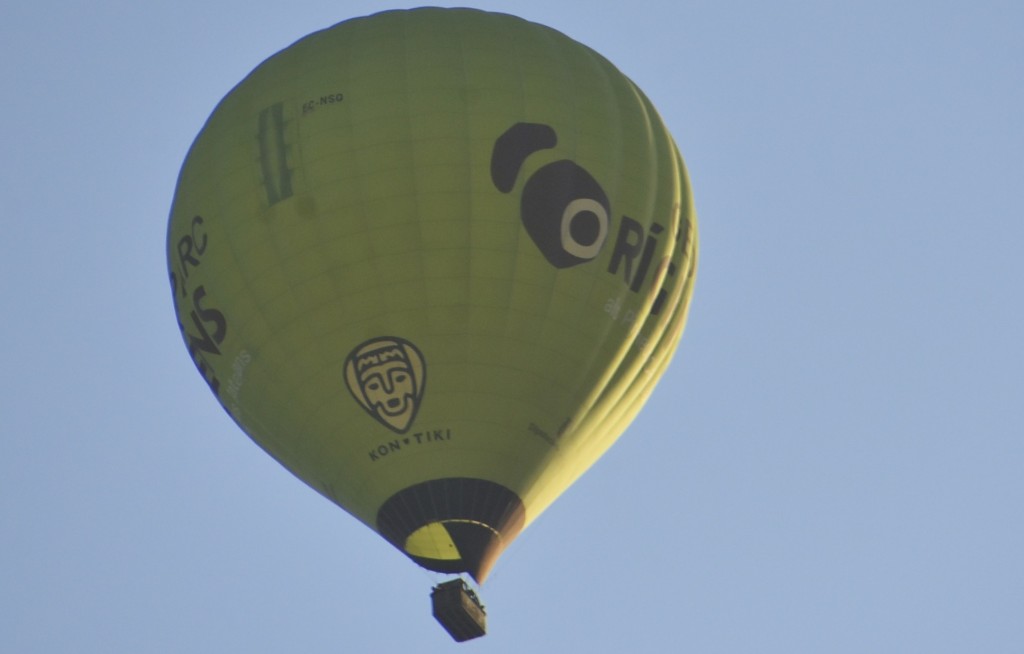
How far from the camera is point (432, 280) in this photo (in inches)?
1156

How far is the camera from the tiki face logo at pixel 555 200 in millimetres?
29656

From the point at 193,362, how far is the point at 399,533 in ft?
11.2

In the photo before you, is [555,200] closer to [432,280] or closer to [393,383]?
[432,280]

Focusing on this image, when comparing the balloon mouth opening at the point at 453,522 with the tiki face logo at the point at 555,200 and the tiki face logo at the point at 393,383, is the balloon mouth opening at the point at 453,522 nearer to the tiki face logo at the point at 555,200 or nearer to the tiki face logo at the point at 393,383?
the tiki face logo at the point at 393,383

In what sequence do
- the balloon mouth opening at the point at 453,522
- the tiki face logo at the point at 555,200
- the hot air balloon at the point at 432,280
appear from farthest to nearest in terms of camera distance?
1. the tiki face logo at the point at 555,200
2. the hot air balloon at the point at 432,280
3. the balloon mouth opening at the point at 453,522

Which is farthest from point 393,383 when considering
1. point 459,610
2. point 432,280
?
point 459,610

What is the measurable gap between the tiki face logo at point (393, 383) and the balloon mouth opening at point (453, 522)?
2.42 feet

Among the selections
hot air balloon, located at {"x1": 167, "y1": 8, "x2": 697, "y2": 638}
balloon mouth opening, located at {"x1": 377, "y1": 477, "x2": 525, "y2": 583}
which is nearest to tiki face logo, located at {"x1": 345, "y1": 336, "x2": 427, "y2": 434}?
hot air balloon, located at {"x1": 167, "y1": 8, "x2": 697, "y2": 638}

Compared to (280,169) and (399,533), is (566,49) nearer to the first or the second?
(280,169)

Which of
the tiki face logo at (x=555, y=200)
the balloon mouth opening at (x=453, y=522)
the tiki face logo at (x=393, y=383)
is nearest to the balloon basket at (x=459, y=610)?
the balloon mouth opening at (x=453, y=522)

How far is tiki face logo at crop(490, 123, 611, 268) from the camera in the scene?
29.7 m

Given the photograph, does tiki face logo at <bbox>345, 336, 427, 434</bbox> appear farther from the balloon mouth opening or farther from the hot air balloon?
the balloon mouth opening

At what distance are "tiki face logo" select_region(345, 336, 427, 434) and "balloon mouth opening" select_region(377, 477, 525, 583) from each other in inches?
29.0

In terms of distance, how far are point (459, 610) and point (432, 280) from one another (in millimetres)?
3346
